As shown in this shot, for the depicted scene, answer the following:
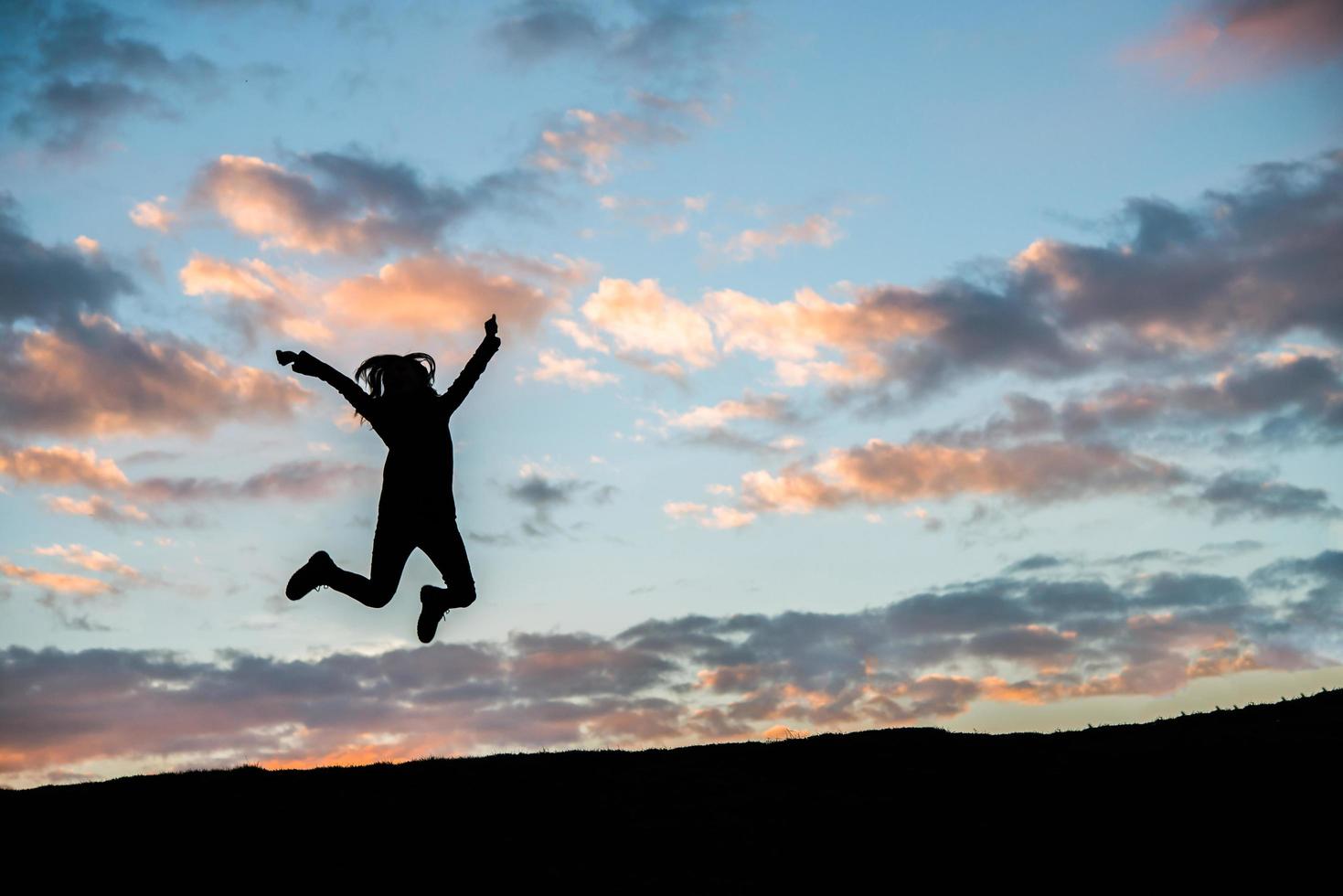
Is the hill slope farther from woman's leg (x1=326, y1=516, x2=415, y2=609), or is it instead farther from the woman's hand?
the woman's hand

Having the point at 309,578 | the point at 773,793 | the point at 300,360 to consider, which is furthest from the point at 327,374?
the point at 773,793

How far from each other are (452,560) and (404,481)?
38.4 inches

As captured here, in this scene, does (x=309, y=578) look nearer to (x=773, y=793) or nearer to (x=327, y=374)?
(x=327, y=374)

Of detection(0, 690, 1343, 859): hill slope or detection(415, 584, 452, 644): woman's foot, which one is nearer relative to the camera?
detection(415, 584, 452, 644): woman's foot

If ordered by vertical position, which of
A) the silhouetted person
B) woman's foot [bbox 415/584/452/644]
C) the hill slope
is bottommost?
the hill slope

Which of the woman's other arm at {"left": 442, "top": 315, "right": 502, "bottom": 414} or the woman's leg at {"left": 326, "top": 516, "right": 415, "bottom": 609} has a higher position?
the woman's other arm at {"left": 442, "top": 315, "right": 502, "bottom": 414}

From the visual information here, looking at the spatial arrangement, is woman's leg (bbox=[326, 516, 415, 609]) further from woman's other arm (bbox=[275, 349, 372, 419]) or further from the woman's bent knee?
woman's other arm (bbox=[275, 349, 372, 419])

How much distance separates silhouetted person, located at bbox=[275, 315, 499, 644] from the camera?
12.7m

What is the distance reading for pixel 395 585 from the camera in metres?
12.9

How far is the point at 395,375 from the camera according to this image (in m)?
12.9

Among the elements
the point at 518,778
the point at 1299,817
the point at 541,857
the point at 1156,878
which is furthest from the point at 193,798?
the point at 1299,817

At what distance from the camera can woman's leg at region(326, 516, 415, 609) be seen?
12695 mm

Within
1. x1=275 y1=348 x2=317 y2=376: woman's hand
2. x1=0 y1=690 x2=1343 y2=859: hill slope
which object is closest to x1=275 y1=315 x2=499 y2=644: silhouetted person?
x1=275 y1=348 x2=317 y2=376: woman's hand

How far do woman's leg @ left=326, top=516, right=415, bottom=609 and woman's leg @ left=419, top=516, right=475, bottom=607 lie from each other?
0.23 metres
